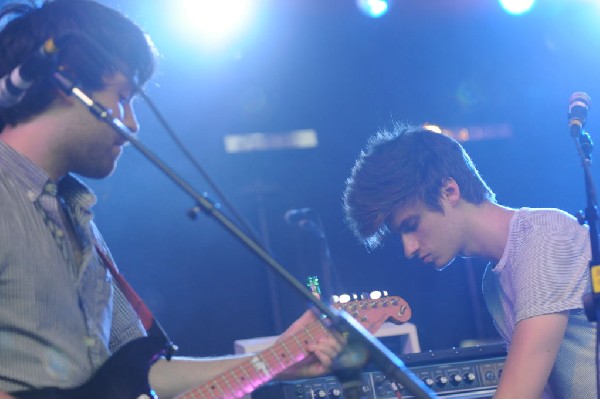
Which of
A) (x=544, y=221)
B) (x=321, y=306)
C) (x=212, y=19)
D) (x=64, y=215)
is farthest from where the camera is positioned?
(x=212, y=19)

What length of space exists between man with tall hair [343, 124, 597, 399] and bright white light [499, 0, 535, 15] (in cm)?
311

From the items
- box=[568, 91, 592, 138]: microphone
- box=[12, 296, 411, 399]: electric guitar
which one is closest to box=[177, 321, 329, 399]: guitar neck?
box=[12, 296, 411, 399]: electric guitar

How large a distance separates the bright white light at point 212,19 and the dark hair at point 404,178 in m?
2.59

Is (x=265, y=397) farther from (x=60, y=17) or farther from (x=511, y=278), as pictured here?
(x=60, y=17)

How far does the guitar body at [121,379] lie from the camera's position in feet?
6.78

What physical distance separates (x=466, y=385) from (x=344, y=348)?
1851 millimetres

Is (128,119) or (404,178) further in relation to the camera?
(404,178)

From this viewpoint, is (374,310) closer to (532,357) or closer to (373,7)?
(532,357)

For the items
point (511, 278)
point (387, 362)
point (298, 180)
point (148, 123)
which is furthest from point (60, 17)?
point (298, 180)

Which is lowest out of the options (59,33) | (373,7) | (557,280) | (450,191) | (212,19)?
(557,280)

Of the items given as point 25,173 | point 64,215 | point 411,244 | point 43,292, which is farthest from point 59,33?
point 411,244

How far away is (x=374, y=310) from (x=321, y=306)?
1.31 metres

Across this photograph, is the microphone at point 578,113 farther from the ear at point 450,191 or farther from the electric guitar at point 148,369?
the electric guitar at point 148,369

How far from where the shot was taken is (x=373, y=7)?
5.71 metres
